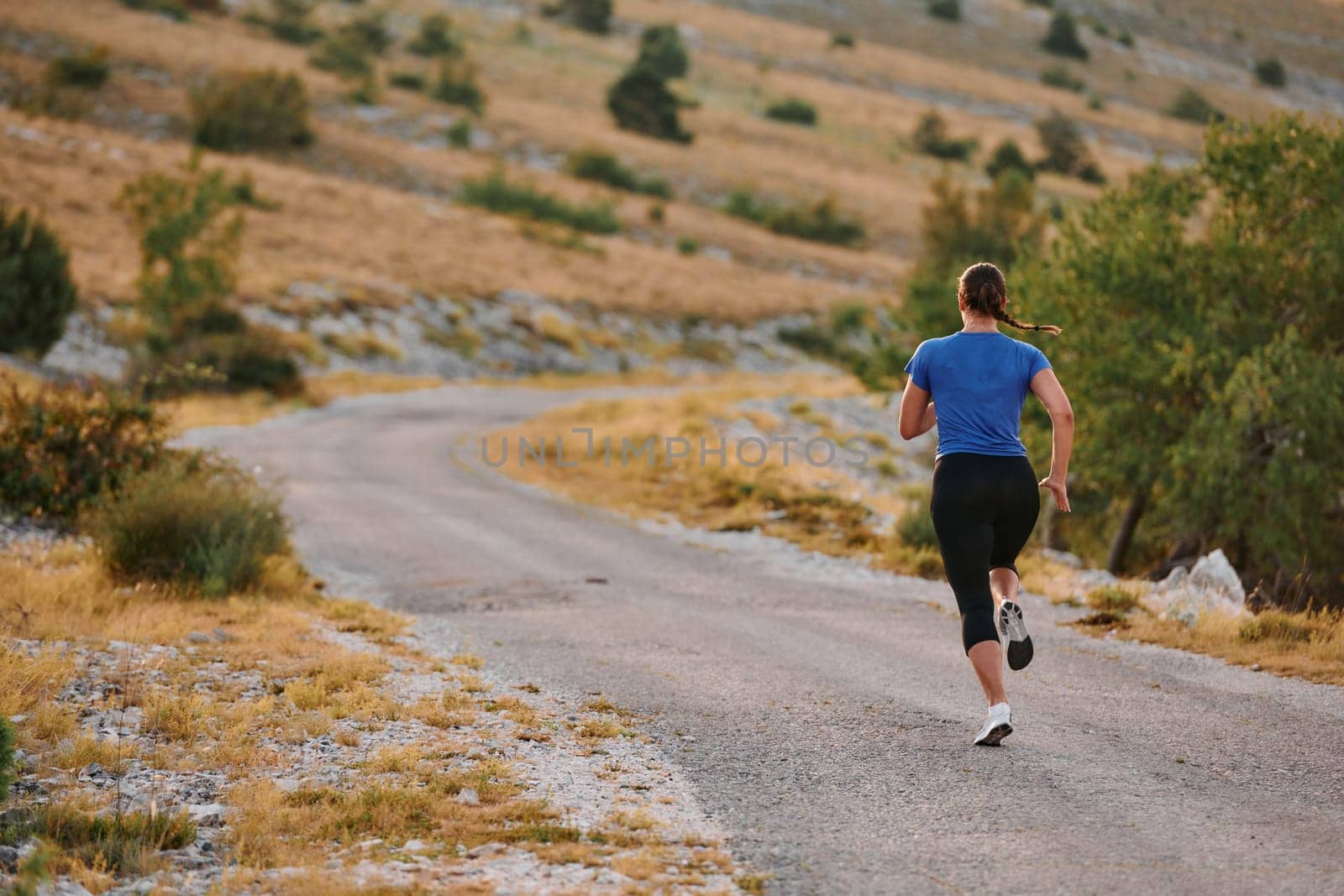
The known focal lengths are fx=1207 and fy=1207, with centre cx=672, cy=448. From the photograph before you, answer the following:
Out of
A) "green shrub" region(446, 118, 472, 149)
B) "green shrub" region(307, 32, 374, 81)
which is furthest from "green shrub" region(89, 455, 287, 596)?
"green shrub" region(307, 32, 374, 81)

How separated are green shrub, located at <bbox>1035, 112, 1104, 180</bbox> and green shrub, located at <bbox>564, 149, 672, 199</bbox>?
32.5m

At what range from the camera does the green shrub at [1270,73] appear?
12756cm

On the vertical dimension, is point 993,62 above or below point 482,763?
above

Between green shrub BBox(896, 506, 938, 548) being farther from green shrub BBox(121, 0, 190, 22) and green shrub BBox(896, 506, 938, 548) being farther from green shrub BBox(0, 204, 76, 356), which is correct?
green shrub BBox(121, 0, 190, 22)

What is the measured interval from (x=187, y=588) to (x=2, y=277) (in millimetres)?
20814

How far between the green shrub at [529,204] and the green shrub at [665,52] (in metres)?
37.4

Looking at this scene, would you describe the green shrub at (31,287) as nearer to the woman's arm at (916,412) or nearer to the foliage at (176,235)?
the foliage at (176,235)

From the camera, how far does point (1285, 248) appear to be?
53.0ft

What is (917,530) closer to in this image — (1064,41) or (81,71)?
(81,71)

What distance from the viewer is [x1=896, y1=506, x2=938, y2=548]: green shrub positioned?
12891 millimetres

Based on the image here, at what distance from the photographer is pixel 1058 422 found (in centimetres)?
553

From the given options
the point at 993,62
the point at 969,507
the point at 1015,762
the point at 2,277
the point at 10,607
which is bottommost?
the point at 2,277

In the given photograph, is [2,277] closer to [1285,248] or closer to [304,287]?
[304,287]

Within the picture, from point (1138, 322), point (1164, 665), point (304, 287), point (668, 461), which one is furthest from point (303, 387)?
point (1164, 665)
